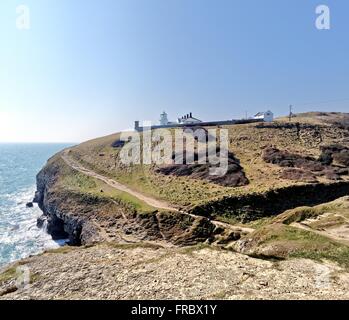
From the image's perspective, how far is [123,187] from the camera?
61.6 meters

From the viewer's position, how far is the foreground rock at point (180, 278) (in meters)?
17.7

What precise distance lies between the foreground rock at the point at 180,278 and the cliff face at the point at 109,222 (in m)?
14.4

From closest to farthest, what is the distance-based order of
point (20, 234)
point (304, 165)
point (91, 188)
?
point (20, 234), point (91, 188), point (304, 165)

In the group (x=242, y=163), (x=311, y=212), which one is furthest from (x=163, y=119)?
(x=311, y=212)

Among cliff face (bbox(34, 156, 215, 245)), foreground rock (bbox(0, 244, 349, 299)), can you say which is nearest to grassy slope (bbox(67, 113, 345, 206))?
cliff face (bbox(34, 156, 215, 245))

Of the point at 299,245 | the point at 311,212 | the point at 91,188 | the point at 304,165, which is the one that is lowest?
the point at 91,188

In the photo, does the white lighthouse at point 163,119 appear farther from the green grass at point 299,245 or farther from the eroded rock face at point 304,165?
the green grass at point 299,245

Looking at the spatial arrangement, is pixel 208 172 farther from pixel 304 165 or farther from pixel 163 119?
pixel 163 119

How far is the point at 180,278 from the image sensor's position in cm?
2008

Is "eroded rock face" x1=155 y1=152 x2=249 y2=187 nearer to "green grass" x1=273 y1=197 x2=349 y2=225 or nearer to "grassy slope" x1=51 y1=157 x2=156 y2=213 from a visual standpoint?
"grassy slope" x1=51 y1=157 x2=156 y2=213

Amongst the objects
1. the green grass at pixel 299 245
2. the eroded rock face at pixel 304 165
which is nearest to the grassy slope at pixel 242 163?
the eroded rock face at pixel 304 165

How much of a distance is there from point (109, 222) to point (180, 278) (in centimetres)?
2852

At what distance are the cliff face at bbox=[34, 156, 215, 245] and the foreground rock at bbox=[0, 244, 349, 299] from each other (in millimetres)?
14369

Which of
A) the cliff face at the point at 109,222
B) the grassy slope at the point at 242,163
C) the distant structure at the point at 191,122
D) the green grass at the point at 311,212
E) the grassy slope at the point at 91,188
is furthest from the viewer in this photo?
the distant structure at the point at 191,122
